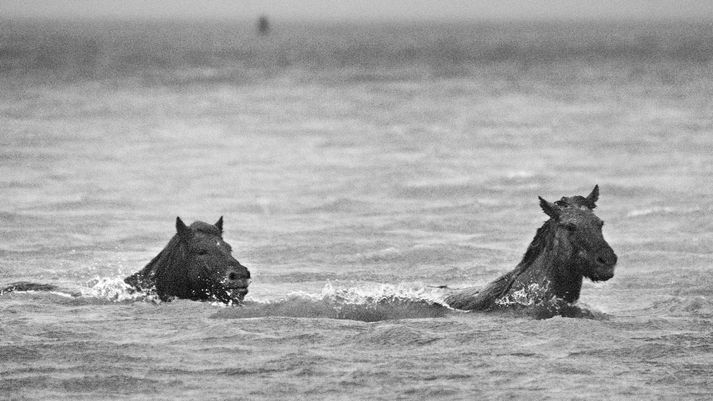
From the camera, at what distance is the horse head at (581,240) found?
14.0 m

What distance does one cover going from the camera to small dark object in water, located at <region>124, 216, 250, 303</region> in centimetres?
1485

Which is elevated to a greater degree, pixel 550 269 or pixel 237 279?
pixel 550 269

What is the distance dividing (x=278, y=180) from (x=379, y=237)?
9101 millimetres

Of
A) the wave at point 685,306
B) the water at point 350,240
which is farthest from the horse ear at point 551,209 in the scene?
the wave at point 685,306

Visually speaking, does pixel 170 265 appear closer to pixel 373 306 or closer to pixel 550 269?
pixel 373 306

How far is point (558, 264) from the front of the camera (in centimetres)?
1436

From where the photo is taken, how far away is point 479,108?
183 ft

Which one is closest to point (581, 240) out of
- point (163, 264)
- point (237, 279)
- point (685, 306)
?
point (685, 306)

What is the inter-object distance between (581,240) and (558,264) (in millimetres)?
387

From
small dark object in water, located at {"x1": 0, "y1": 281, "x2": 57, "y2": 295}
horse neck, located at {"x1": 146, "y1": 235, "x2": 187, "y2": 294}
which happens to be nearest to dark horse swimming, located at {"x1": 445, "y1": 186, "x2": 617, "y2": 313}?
horse neck, located at {"x1": 146, "y1": 235, "x2": 187, "y2": 294}

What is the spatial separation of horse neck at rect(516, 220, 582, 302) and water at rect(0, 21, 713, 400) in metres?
0.41

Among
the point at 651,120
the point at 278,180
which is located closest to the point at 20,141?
the point at 278,180

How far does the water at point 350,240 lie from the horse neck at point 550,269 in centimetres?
41

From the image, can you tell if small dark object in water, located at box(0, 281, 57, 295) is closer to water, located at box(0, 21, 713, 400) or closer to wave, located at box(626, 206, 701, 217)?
water, located at box(0, 21, 713, 400)
